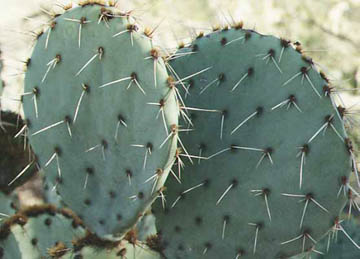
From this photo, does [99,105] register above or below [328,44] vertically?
above

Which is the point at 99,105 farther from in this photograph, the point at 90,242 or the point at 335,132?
the point at 335,132

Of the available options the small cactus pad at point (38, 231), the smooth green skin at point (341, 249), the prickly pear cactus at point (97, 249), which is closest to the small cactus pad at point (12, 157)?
the small cactus pad at point (38, 231)

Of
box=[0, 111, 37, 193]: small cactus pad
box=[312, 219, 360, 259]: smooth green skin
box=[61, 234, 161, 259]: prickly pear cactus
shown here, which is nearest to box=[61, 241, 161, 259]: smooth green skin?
box=[61, 234, 161, 259]: prickly pear cactus

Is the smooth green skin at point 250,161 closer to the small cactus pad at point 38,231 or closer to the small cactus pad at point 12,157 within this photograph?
the small cactus pad at point 38,231

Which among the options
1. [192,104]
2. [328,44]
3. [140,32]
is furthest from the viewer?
[328,44]

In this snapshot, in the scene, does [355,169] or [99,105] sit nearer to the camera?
[99,105]

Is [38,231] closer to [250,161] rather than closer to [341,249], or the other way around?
[250,161]

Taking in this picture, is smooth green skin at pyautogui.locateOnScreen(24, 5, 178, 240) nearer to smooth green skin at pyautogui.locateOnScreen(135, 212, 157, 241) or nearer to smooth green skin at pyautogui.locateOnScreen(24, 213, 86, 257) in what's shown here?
smooth green skin at pyautogui.locateOnScreen(24, 213, 86, 257)

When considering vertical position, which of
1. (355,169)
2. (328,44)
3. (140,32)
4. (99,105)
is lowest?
(328,44)

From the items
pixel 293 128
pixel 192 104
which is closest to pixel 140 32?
pixel 192 104
